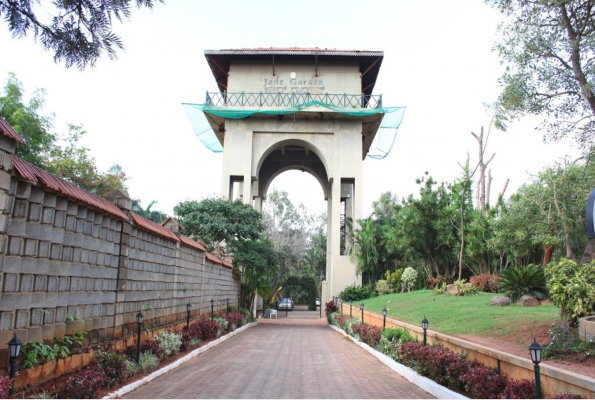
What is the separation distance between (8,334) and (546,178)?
22.2 metres

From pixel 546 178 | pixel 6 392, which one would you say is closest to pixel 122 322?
pixel 6 392

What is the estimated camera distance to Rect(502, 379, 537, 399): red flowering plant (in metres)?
5.71

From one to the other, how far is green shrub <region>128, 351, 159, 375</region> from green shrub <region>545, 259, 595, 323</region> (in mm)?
7467

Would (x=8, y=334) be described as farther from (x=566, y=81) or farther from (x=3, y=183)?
(x=566, y=81)

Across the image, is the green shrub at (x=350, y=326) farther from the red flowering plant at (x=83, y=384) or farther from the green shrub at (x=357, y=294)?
the red flowering plant at (x=83, y=384)

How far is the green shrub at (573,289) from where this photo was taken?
777 cm

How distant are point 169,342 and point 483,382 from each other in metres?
7.08

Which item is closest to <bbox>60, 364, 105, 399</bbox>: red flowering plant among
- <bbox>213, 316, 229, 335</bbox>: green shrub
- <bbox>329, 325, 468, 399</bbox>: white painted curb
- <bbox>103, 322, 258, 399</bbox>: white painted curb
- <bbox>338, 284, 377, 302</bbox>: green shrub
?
<bbox>103, 322, 258, 399</bbox>: white painted curb

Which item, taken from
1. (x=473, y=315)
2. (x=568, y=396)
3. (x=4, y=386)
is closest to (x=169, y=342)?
(x=4, y=386)

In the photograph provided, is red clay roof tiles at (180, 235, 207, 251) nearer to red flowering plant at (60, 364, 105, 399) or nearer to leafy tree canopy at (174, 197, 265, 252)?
red flowering plant at (60, 364, 105, 399)

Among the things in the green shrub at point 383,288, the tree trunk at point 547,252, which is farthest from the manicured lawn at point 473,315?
the green shrub at point 383,288

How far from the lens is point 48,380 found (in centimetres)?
600

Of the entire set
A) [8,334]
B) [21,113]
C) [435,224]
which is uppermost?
[21,113]

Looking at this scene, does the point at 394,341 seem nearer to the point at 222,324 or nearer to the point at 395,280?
the point at 222,324
